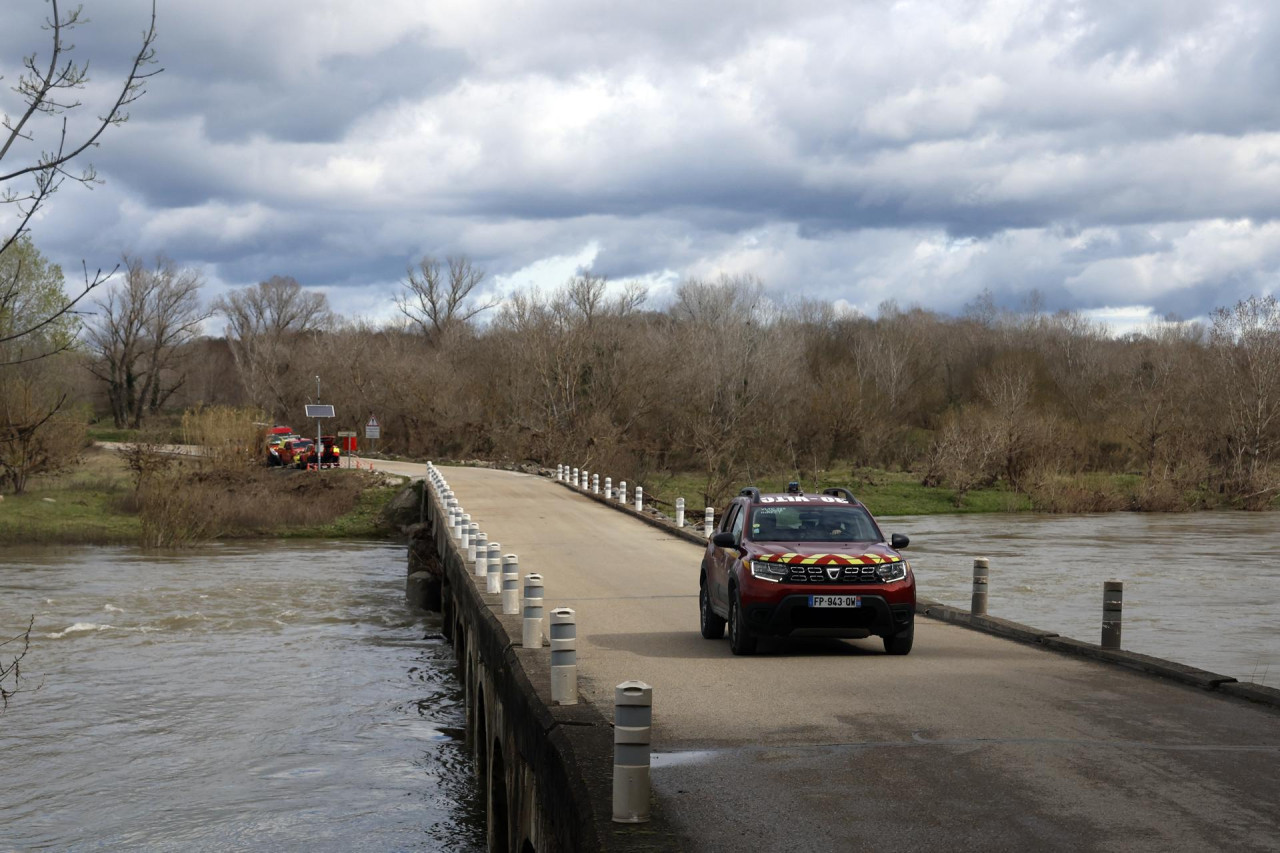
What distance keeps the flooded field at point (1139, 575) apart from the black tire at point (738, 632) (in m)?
8.78

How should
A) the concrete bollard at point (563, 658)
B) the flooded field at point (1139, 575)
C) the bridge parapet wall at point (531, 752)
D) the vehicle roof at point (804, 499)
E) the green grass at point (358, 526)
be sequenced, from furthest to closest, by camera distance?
the green grass at point (358, 526)
the flooded field at point (1139, 575)
the vehicle roof at point (804, 499)
the concrete bollard at point (563, 658)
the bridge parapet wall at point (531, 752)

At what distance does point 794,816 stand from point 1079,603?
22367 mm

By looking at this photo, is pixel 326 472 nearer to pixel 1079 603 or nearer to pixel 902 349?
pixel 1079 603

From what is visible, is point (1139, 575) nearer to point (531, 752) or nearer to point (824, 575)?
point (824, 575)

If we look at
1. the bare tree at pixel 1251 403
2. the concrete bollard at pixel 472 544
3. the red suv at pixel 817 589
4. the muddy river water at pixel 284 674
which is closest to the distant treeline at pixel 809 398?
the bare tree at pixel 1251 403

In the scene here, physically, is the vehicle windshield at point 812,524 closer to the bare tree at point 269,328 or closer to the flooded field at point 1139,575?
the flooded field at point 1139,575

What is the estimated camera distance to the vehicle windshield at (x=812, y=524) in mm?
13695

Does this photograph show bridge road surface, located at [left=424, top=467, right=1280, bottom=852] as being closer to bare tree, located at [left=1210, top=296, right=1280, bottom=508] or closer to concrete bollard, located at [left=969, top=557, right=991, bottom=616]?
concrete bollard, located at [left=969, top=557, right=991, bottom=616]

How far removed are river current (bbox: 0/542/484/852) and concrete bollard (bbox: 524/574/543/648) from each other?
263 centimetres

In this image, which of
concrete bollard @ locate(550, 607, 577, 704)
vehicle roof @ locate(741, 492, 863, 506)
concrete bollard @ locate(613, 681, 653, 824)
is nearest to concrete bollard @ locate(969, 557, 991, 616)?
vehicle roof @ locate(741, 492, 863, 506)

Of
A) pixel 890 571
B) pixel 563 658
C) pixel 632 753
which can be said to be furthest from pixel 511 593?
pixel 632 753

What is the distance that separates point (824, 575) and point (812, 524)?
1217 millimetres

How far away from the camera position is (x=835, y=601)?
12.7m

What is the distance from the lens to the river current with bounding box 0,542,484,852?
13906 mm
